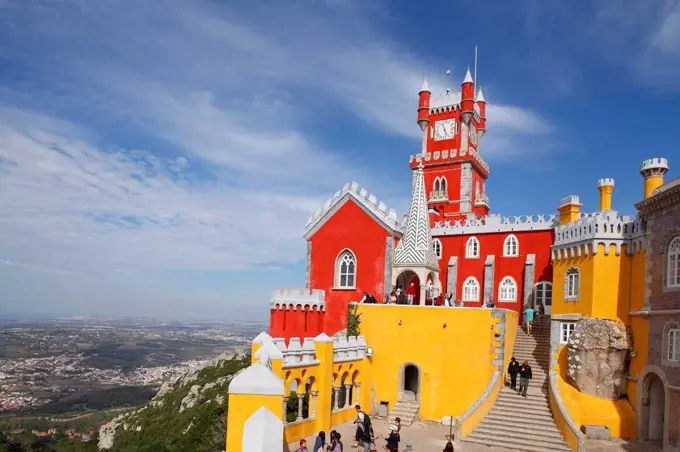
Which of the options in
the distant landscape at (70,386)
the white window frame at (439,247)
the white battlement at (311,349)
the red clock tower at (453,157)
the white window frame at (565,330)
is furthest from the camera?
the distant landscape at (70,386)

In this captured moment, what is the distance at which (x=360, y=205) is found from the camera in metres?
29.6

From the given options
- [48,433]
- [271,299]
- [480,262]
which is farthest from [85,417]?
[480,262]

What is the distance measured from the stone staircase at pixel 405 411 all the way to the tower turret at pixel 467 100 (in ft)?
70.6

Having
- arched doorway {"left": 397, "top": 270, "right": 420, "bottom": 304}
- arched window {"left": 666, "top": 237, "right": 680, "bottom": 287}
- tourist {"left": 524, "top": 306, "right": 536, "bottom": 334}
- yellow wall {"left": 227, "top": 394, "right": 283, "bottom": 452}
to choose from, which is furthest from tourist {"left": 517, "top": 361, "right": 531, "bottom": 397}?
yellow wall {"left": 227, "top": 394, "right": 283, "bottom": 452}

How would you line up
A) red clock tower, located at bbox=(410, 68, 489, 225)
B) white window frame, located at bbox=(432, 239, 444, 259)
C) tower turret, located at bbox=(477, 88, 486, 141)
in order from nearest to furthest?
white window frame, located at bbox=(432, 239, 444, 259) < red clock tower, located at bbox=(410, 68, 489, 225) < tower turret, located at bbox=(477, 88, 486, 141)

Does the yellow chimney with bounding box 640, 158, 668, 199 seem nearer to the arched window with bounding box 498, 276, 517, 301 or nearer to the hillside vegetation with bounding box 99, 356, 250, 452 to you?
the arched window with bounding box 498, 276, 517, 301

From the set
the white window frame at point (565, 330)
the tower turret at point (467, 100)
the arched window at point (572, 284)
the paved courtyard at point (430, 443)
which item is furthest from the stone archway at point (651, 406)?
the tower turret at point (467, 100)

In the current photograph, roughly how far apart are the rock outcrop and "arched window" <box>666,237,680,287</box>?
3109 mm

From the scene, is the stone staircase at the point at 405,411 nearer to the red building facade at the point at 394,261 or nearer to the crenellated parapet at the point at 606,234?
the red building facade at the point at 394,261

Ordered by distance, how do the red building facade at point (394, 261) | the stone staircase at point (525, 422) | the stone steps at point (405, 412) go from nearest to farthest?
the stone staircase at point (525, 422) < the stone steps at point (405, 412) < the red building facade at point (394, 261)

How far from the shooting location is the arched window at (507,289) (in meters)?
30.1

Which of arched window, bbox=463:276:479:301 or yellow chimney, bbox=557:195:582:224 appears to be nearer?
yellow chimney, bbox=557:195:582:224

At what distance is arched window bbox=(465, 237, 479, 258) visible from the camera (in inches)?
1240

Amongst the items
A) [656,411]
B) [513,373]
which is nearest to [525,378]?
[513,373]
